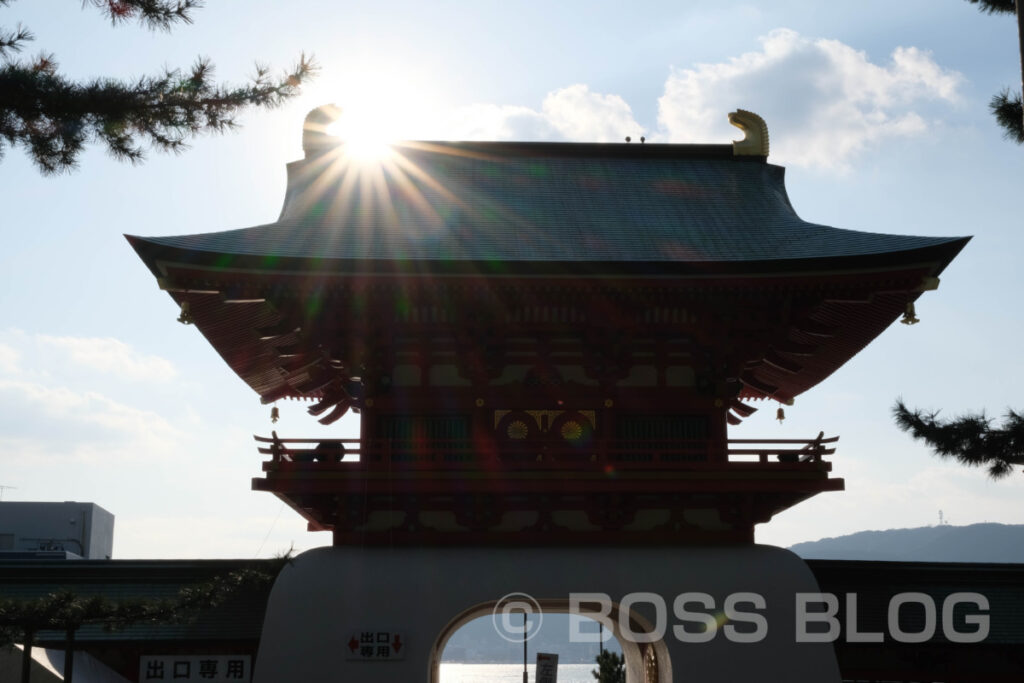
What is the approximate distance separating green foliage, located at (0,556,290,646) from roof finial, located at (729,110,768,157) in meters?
13.9

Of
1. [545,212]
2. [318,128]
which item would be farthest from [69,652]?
[318,128]

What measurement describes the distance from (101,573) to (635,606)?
34.3 feet

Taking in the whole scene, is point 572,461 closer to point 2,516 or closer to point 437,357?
point 437,357

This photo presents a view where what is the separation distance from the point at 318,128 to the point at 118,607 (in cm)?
1240

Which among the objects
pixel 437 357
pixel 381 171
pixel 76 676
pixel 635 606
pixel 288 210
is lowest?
pixel 76 676

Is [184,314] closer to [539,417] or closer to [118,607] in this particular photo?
A: [118,607]

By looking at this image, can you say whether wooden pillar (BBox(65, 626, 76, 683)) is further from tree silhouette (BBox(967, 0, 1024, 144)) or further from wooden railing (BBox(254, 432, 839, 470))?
tree silhouette (BBox(967, 0, 1024, 144))

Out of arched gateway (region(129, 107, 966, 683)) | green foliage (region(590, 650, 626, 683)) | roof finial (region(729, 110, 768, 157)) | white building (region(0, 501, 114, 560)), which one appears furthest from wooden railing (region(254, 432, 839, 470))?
white building (region(0, 501, 114, 560))

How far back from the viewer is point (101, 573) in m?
19.2

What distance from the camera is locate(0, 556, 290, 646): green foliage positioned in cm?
1419

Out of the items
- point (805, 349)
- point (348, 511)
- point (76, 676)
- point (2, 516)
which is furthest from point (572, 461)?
point (2, 516)

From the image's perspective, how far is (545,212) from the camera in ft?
66.9

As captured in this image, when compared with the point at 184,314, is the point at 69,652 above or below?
below

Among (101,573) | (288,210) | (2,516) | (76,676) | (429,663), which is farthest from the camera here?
(2,516)
